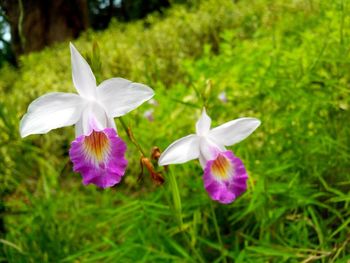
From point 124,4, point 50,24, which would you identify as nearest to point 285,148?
point 50,24

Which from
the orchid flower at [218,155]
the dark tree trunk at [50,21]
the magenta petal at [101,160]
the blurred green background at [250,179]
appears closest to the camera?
the magenta petal at [101,160]

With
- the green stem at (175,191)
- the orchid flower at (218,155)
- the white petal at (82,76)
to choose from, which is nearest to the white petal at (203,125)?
the orchid flower at (218,155)

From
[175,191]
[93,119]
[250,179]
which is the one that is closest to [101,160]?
[93,119]

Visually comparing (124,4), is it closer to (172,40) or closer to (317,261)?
(172,40)

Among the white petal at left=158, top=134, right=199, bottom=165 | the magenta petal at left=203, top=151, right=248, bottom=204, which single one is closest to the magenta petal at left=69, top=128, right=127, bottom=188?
the white petal at left=158, top=134, right=199, bottom=165

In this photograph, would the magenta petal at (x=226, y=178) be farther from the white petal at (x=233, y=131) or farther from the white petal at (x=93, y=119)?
the white petal at (x=93, y=119)

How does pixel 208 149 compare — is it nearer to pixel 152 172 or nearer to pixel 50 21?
pixel 152 172
